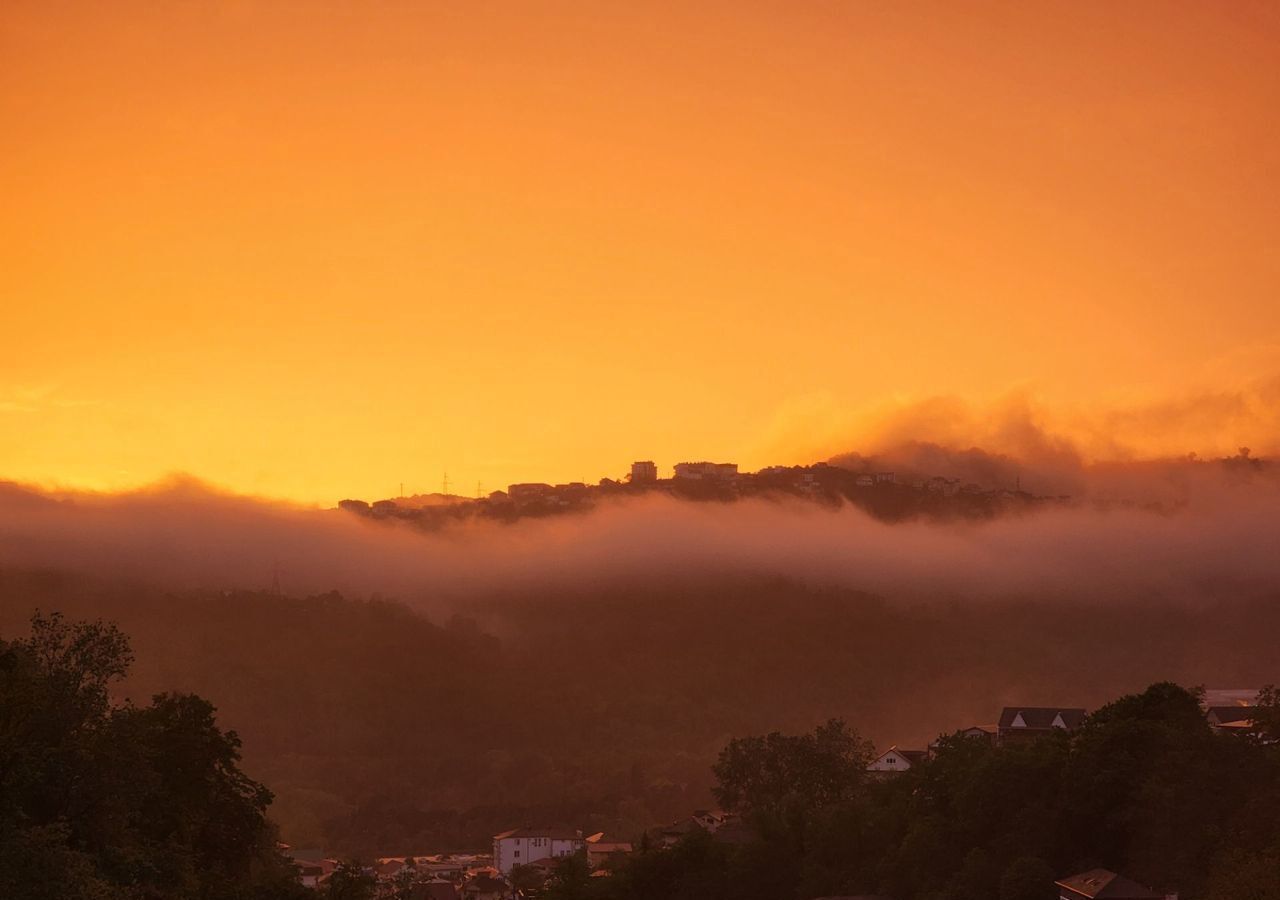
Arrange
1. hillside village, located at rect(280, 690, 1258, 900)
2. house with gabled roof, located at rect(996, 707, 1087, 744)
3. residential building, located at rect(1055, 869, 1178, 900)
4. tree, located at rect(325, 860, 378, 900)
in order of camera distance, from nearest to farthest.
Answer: tree, located at rect(325, 860, 378, 900), residential building, located at rect(1055, 869, 1178, 900), hillside village, located at rect(280, 690, 1258, 900), house with gabled roof, located at rect(996, 707, 1087, 744)

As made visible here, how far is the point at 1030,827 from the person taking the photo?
99.4 metres

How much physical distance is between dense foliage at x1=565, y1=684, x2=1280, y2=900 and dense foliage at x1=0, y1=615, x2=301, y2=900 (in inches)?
1594

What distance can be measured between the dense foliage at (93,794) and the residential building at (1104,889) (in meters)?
36.5

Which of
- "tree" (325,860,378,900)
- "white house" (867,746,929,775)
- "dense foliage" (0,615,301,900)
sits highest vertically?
"dense foliage" (0,615,301,900)

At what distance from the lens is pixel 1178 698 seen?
10075 centimetres

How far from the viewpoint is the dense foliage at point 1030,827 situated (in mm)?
88875

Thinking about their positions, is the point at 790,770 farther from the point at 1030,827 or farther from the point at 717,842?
the point at 1030,827

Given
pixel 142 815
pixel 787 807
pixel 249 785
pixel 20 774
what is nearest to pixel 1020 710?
pixel 787 807

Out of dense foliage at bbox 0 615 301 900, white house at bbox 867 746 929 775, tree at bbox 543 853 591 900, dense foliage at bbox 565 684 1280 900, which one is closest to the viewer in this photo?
dense foliage at bbox 0 615 301 900

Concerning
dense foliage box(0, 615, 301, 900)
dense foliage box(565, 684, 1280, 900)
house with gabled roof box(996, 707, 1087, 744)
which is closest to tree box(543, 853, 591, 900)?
dense foliage box(565, 684, 1280, 900)

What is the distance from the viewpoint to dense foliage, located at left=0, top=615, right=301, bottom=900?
51531 mm

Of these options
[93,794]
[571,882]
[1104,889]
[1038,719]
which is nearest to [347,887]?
[93,794]

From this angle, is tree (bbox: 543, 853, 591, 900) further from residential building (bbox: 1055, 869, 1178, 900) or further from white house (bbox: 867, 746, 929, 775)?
residential building (bbox: 1055, 869, 1178, 900)

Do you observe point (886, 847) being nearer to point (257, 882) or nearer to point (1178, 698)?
point (1178, 698)
